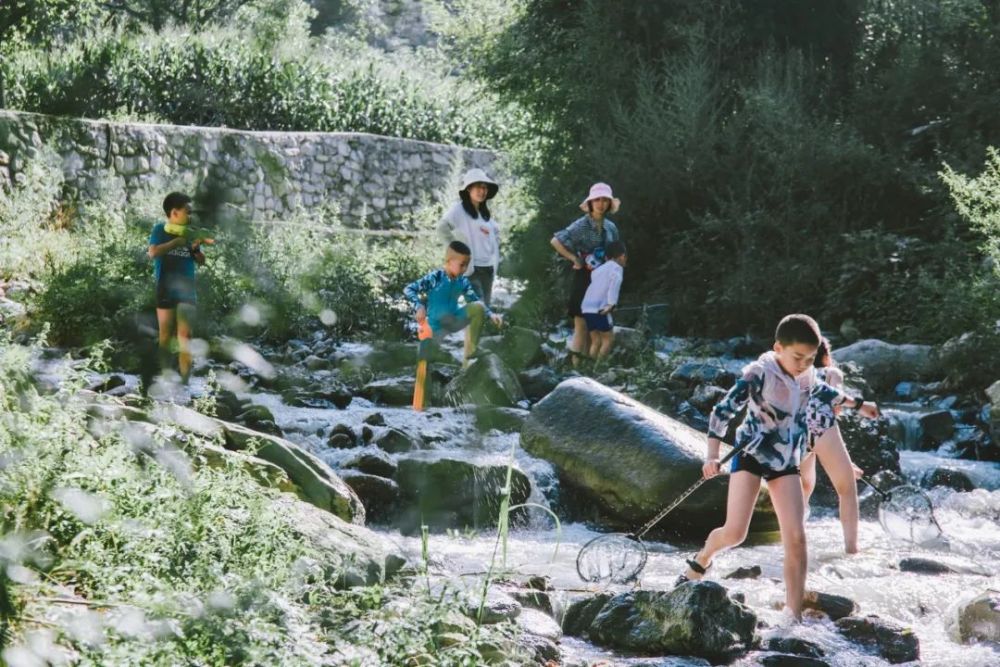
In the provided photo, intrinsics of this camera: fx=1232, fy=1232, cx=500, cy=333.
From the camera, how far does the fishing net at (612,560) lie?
6.47m

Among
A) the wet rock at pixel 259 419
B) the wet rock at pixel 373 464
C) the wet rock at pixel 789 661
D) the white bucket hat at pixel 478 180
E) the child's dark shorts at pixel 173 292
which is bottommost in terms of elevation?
the wet rock at pixel 373 464

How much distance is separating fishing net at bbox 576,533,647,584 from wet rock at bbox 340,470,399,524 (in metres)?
1.62

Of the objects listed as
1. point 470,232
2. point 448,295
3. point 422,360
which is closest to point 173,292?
point 422,360

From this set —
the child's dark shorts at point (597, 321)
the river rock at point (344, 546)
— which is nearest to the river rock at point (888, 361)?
the child's dark shorts at point (597, 321)

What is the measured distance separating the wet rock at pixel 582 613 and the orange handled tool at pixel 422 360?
3.77 m

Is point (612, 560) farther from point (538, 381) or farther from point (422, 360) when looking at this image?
point (538, 381)

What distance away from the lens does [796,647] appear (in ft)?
17.6

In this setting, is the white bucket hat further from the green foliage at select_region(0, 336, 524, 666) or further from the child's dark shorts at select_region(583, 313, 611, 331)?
the green foliage at select_region(0, 336, 524, 666)

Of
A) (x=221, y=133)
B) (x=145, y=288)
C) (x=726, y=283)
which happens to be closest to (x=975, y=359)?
(x=726, y=283)

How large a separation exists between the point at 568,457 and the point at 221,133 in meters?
12.8

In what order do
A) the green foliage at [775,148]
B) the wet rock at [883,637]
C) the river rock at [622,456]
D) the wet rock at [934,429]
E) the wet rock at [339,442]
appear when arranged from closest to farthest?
the wet rock at [883,637] → the river rock at [622,456] → the wet rock at [339,442] → the wet rock at [934,429] → the green foliage at [775,148]

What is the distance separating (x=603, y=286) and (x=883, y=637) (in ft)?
19.7

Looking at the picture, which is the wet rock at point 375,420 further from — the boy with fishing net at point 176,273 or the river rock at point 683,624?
the river rock at point 683,624

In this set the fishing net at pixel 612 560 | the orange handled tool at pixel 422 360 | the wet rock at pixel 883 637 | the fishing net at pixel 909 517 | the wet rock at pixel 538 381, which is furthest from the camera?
the wet rock at pixel 538 381
